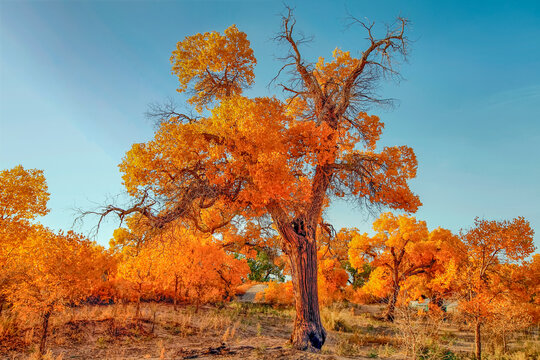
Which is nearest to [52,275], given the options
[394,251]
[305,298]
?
[305,298]

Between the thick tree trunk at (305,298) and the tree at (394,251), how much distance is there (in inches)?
550

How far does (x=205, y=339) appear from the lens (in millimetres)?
13297

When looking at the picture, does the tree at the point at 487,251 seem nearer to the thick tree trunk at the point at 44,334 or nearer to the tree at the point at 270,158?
the tree at the point at 270,158

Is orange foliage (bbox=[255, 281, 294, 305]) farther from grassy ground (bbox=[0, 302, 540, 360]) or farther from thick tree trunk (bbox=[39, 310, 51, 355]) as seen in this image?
thick tree trunk (bbox=[39, 310, 51, 355])

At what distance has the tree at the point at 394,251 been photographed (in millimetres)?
23277

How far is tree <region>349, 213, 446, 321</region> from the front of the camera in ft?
76.4

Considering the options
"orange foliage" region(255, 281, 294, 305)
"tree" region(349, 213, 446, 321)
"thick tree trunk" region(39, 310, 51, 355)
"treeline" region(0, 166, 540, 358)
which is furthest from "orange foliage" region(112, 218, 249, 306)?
"tree" region(349, 213, 446, 321)

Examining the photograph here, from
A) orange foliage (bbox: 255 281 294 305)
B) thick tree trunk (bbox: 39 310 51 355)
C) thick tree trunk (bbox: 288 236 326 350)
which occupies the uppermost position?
thick tree trunk (bbox: 288 236 326 350)

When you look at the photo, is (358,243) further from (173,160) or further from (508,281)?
(173,160)

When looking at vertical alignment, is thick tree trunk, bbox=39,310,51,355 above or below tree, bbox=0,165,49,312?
below

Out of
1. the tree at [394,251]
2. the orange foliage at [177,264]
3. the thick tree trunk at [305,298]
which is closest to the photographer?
the thick tree trunk at [305,298]

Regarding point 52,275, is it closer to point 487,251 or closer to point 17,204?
point 17,204

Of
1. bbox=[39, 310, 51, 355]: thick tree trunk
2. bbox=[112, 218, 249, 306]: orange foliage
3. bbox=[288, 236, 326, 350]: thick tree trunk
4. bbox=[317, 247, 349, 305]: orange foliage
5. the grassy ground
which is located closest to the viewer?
the grassy ground

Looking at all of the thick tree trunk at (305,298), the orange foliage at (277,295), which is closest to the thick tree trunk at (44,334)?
the thick tree trunk at (305,298)
